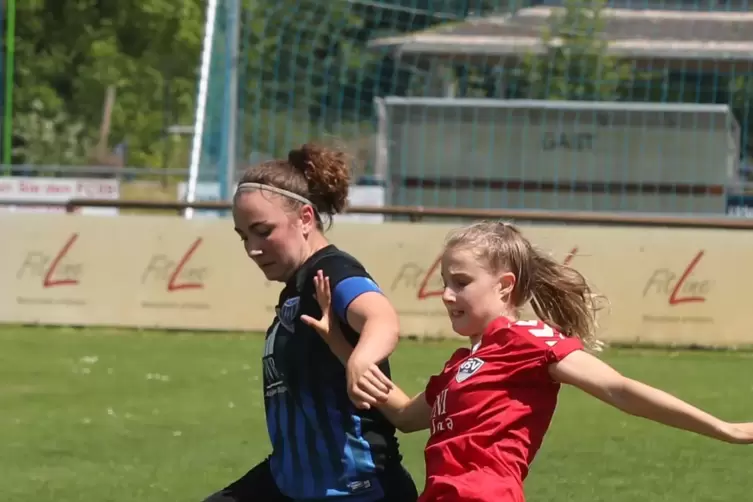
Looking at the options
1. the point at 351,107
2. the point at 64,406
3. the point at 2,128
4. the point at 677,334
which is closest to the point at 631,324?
the point at 677,334

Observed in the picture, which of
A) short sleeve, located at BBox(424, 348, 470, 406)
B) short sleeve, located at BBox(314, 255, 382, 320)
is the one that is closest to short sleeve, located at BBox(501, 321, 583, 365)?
short sleeve, located at BBox(424, 348, 470, 406)

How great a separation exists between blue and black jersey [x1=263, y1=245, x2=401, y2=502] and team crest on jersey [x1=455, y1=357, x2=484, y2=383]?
12.2 inches

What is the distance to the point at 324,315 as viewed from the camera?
374 cm

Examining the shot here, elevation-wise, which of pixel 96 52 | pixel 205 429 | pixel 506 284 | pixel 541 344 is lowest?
pixel 205 429

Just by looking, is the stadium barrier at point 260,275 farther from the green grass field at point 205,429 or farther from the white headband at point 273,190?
the white headband at point 273,190

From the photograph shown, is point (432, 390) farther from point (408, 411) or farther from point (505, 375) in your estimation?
point (505, 375)

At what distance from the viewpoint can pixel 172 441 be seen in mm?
8109

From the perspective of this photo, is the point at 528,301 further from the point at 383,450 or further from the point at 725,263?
the point at 725,263

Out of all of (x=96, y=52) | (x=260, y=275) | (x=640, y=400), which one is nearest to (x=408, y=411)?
(x=640, y=400)

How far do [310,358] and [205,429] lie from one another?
4833 millimetres

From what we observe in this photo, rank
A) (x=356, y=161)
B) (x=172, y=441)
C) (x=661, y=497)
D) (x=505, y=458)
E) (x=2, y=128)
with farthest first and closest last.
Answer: (x=2, y=128)
(x=172, y=441)
(x=661, y=497)
(x=356, y=161)
(x=505, y=458)

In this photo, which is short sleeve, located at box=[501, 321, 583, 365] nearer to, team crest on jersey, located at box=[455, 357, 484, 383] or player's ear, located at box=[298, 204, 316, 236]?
team crest on jersey, located at box=[455, 357, 484, 383]

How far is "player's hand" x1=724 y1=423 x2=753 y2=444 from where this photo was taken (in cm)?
319

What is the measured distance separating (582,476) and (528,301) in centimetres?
367
